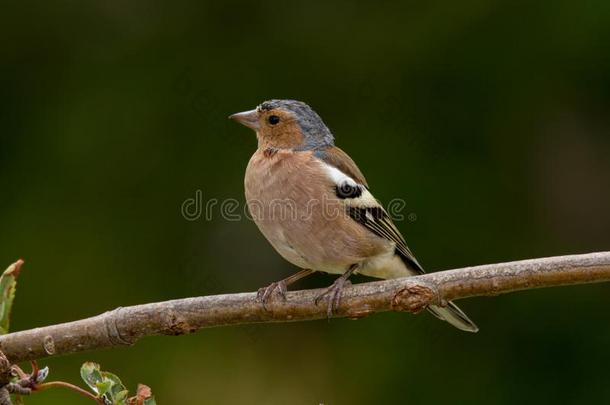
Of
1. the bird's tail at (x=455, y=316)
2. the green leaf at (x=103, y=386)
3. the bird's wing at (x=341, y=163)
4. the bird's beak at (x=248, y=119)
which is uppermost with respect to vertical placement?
the bird's beak at (x=248, y=119)

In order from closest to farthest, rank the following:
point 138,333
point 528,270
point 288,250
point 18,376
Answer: point 18,376, point 528,270, point 138,333, point 288,250

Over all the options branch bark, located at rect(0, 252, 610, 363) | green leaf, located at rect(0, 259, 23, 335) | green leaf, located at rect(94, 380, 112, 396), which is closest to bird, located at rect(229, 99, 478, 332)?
branch bark, located at rect(0, 252, 610, 363)

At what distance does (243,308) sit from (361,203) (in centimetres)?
142

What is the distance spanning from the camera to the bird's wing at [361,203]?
16.3ft

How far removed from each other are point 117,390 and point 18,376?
27.0 inches

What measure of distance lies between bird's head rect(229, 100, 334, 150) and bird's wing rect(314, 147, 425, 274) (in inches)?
10.7

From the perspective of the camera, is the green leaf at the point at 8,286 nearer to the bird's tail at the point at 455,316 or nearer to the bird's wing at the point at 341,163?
the bird's wing at the point at 341,163

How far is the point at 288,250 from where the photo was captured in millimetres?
4766

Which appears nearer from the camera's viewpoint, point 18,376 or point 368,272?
point 18,376

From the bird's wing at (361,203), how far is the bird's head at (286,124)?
0.90 feet

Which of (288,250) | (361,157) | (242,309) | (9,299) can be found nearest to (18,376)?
(9,299)

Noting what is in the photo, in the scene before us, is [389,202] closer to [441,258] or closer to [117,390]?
[441,258]

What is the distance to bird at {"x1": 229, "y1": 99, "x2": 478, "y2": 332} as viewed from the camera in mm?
4742

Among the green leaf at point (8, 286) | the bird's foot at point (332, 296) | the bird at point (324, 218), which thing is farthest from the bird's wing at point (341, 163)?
the green leaf at point (8, 286)
